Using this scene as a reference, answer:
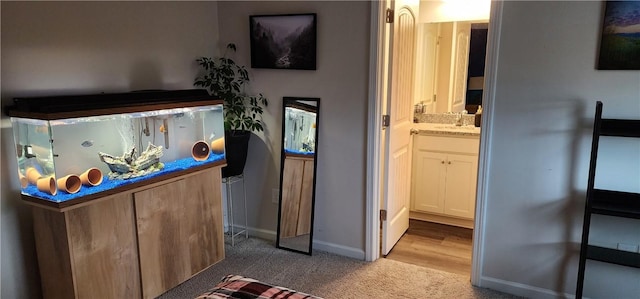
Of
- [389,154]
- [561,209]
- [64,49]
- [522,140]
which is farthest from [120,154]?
[561,209]

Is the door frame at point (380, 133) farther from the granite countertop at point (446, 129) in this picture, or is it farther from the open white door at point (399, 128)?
the granite countertop at point (446, 129)

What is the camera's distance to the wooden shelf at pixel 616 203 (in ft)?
7.13

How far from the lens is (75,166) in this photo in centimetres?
216

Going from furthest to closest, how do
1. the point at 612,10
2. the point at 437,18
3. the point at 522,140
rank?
the point at 437,18
the point at 522,140
the point at 612,10

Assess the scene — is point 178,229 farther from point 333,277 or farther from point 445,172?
point 445,172

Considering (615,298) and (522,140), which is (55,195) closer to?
(522,140)

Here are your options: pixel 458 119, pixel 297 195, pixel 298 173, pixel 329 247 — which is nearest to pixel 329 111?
pixel 298 173

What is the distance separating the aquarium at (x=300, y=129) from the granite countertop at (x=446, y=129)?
116 cm

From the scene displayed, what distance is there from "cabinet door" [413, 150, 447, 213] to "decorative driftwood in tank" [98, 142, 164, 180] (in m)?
2.33

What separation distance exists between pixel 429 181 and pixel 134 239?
258cm

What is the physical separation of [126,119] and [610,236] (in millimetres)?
2872

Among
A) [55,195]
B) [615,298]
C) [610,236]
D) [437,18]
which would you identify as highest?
[437,18]

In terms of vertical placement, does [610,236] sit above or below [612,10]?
below

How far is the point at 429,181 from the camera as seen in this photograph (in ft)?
12.8
